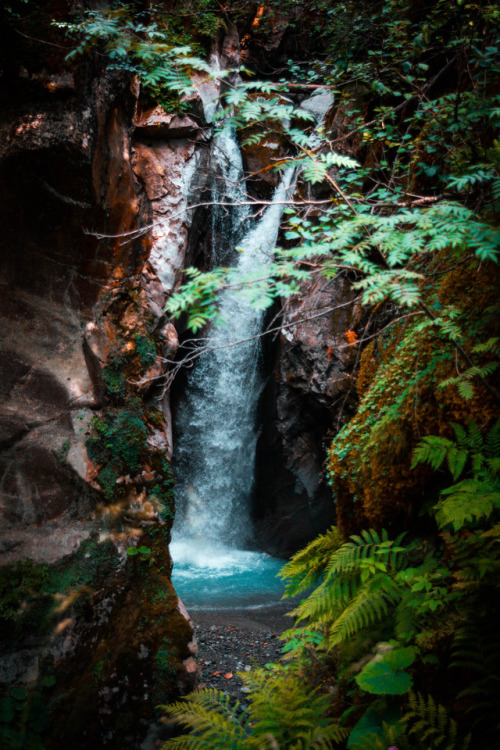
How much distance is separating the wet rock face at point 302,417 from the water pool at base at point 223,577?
0.98 meters

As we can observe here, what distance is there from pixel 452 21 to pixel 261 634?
8692 mm

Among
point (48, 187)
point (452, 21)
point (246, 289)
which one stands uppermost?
point (452, 21)

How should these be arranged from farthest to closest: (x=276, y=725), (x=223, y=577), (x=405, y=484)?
(x=223, y=577), (x=405, y=484), (x=276, y=725)

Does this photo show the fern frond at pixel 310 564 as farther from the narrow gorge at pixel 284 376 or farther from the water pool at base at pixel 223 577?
the water pool at base at pixel 223 577

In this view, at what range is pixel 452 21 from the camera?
16.5 ft

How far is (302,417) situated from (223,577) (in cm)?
403

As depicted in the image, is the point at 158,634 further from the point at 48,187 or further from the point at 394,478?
the point at 48,187

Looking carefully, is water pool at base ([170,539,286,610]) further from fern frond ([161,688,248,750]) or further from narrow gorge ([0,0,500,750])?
fern frond ([161,688,248,750])

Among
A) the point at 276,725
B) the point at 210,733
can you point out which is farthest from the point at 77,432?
the point at 276,725

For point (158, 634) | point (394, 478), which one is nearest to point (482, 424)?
point (394, 478)

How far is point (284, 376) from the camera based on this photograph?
10.4 meters

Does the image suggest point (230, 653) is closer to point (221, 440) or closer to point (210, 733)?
point (210, 733)

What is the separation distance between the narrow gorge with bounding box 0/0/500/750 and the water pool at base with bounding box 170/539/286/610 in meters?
0.10

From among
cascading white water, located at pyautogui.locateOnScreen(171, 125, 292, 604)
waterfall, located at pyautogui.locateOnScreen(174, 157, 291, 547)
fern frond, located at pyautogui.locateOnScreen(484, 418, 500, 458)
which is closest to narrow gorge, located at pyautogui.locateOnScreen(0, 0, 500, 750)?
fern frond, located at pyautogui.locateOnScreen(484, 418, 500, 458)
